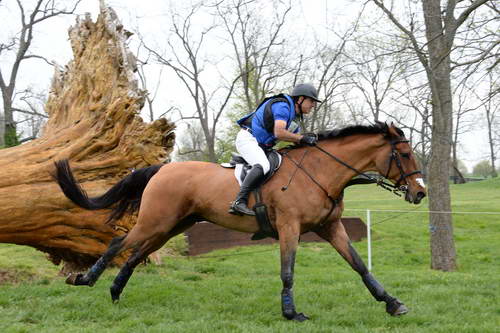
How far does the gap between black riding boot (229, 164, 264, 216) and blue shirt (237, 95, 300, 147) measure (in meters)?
0.50

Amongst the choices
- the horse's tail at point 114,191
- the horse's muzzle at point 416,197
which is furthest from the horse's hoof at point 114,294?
the horse's muzzle at point 416,197

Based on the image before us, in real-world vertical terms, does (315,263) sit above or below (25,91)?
below

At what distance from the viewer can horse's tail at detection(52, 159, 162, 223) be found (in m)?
6.35

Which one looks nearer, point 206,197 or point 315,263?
point 206,197

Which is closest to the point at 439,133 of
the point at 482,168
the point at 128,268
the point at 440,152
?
the point at 440,152

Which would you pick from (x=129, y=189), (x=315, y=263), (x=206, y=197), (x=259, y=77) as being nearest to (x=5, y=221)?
(x=129, y=189)

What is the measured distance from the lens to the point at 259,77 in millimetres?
30438

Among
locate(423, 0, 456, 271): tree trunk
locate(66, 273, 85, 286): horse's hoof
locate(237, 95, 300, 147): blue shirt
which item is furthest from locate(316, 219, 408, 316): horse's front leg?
locate(423, 0, 456, 271): tree trunk

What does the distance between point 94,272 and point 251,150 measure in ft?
7.81

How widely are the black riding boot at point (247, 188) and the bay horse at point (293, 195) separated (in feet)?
0.39

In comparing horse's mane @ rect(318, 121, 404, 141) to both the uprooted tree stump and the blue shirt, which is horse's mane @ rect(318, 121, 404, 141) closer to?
the blue shirt

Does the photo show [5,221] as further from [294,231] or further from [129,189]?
[294,231]

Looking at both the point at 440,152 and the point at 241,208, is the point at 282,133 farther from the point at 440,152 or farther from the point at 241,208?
the point at 440,152

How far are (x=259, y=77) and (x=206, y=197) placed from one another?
2535 cm
